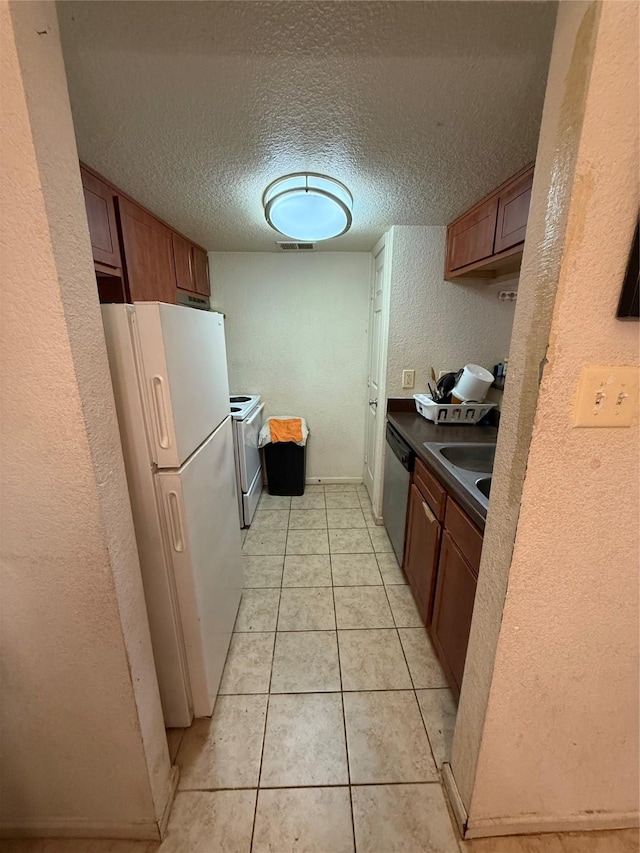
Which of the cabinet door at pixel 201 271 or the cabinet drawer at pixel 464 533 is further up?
the cabinet door at pixel 201 271

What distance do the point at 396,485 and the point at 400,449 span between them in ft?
0.88

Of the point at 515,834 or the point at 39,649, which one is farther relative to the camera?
the point at 515,834

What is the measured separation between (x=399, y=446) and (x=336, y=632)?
1066mm

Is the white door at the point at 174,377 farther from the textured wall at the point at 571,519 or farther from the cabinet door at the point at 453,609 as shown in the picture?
the cabinet door at the point at 453,609

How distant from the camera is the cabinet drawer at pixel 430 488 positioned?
1446 mm

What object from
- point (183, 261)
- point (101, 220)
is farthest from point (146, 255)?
point (183, 261)

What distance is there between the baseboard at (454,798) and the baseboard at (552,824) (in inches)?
0.6

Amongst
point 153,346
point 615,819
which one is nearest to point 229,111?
point 153,346

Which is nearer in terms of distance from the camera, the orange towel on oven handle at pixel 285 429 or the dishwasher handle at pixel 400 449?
the dishwasher handle at pixel 400 449

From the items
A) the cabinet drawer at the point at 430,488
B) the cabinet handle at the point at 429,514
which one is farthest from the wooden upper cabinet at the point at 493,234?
the cabinet handle at the point at 429,514

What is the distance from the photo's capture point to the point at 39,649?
0.87m

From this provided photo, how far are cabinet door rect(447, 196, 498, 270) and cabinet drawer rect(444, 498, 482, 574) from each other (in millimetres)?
1269

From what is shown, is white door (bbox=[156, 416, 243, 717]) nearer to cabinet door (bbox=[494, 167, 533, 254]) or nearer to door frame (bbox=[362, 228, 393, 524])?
door frame (bbox=[362, 228, 393, 524])

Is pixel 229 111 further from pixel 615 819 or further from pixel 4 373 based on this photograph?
pixel 615 819
